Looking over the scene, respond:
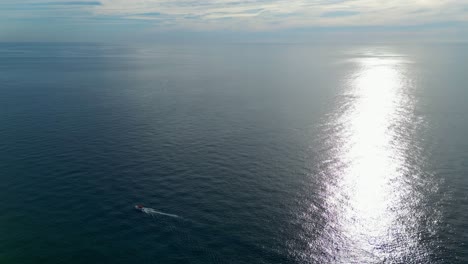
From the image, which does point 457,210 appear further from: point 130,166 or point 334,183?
point 130,166

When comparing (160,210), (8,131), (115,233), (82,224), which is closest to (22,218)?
(82,224)

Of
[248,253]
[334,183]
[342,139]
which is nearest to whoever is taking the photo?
[248,253]

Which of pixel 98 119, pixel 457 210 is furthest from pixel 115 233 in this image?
pixel 98 119

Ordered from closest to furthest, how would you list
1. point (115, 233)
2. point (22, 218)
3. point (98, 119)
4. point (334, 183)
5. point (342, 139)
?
point (115, 233)
point (22, 218)
point (334, 183)
point (342, 139)
point (98, 119)

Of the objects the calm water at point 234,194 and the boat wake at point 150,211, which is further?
the boat wake at point 150,211

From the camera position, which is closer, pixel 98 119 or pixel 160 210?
pixel 160 210

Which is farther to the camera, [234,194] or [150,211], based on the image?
[234,194]

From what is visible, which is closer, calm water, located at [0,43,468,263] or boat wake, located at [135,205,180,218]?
calm water, located at [0,43,468,263]

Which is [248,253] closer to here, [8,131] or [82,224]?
[82,224]

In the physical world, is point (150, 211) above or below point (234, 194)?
above
